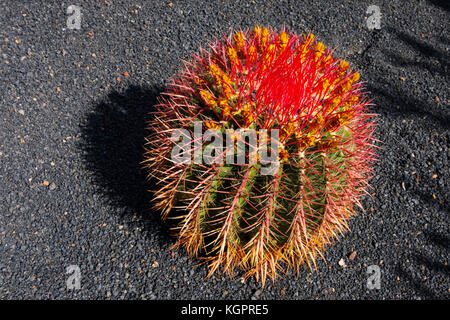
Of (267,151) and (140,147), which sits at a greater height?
(267,151)

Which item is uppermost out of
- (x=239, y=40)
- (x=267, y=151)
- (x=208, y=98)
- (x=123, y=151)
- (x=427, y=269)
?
(x=239, y=40)

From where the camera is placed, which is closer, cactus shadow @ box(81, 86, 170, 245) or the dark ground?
the dark ground

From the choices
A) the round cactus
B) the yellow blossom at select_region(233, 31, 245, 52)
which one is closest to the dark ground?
the round cactus

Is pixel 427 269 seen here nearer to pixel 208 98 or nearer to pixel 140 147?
pixel 208 98

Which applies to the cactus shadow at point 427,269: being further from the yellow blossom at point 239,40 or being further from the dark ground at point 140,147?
the yellow blossom at point 239,40

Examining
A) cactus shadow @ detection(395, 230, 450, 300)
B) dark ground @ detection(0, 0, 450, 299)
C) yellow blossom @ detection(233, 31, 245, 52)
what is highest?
yellow blossom @ detection(233, 31, 245, 52)

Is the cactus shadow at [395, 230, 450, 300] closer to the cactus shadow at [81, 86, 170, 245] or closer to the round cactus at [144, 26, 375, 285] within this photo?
the round cactus at [144, 26, 375, 285]

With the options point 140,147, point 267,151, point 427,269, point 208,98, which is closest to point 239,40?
point 208,98
